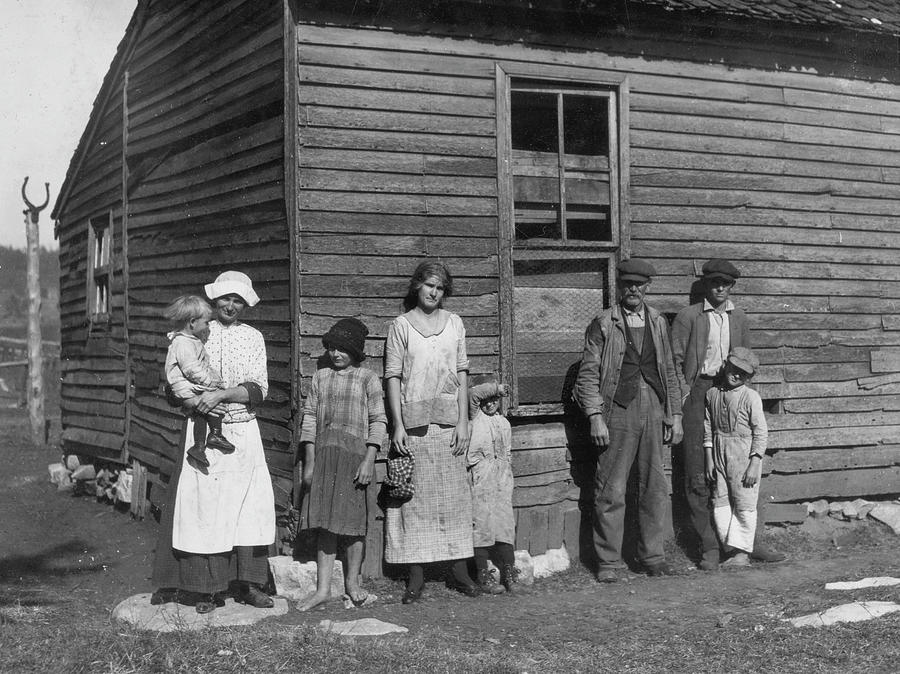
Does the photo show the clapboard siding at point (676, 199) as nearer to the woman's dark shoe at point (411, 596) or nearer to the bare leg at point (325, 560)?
the woman's dark shoe at point (411, 596)

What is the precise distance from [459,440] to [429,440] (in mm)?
205

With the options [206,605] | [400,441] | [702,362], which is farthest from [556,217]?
[206,605]

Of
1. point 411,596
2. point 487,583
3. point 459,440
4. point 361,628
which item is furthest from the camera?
point 487,583

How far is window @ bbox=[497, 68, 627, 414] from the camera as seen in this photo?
7.44m

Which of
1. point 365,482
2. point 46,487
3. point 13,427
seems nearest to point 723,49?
point 365,482

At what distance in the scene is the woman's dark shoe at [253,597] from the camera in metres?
5.83

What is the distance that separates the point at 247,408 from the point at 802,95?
5.89 metres

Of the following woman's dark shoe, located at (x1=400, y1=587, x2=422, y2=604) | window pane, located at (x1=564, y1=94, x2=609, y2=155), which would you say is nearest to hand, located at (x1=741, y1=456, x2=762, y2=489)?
woman's dark shoe, located at (x1=400, y1=587, x2=422, y2=604)

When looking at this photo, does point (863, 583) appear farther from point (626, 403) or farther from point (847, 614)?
point (626, 403)

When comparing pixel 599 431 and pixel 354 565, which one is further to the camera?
pixel 599 431

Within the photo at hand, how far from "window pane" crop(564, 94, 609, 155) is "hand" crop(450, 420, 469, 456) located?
2.77 meters

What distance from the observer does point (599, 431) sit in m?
6.75

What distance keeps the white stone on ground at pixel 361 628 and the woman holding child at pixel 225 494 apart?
0.66 metres

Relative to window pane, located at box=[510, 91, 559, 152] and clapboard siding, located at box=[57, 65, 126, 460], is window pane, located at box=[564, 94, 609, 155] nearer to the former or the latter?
window pane, located at box=[510, 91, 559, 152]
